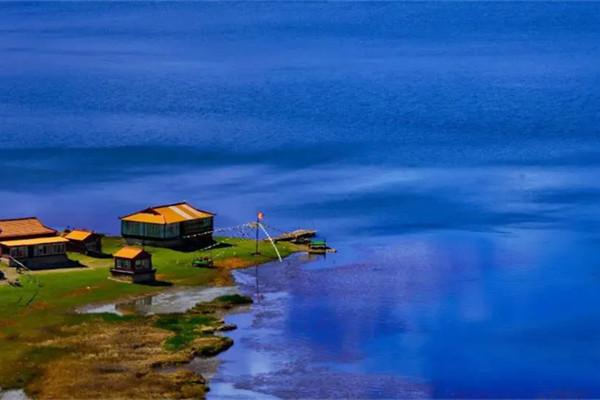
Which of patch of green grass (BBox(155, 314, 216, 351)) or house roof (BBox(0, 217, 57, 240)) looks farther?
house roof (BBox(0, 217, 57, 240))

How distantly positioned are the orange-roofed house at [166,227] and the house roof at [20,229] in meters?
6.81

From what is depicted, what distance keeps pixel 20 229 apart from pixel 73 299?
12.9 meters

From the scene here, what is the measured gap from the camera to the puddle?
95812 mm

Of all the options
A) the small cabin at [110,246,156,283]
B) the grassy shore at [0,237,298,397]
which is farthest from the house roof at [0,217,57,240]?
the small cabin at [110,246,156,283]

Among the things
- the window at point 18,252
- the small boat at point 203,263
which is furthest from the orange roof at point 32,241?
the small boat at point 203,263

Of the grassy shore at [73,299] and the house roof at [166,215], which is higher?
the house roof at [166,215]

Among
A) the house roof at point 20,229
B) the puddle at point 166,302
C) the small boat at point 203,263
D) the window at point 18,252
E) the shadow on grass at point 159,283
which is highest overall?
the house roof at point 20,229

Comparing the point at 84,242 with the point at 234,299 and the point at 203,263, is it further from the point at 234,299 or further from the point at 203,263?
the point at 234,299

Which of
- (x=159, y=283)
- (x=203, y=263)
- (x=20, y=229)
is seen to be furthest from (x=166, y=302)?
→ (x=20, y=229)

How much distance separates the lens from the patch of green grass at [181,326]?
87.9 metres

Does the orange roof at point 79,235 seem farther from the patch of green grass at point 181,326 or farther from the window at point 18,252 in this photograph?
the patch of green grass at point 181,326

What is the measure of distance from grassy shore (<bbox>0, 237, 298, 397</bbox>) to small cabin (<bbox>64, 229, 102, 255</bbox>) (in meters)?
1.16

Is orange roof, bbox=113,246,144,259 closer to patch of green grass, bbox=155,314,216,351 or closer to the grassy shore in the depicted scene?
the grassy shore

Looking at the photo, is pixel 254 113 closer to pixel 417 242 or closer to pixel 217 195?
pixel 217 195
